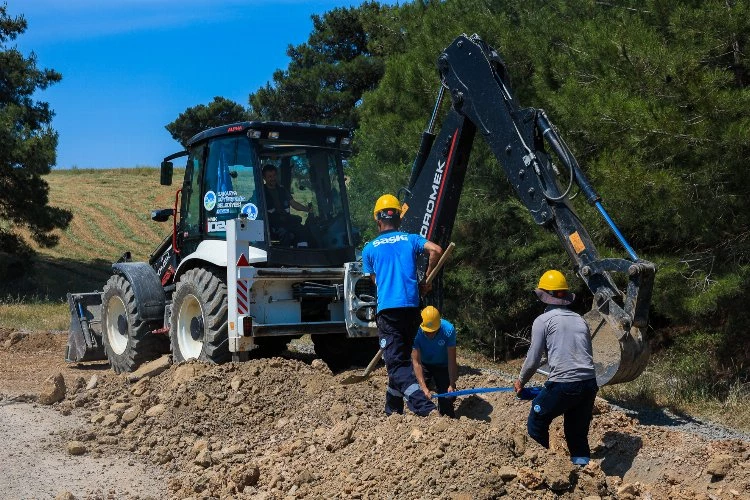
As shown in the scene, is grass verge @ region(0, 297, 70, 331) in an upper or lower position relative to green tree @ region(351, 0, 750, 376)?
lower

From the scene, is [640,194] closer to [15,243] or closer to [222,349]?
[222,349]

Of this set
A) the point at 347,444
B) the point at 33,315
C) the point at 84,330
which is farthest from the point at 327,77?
the point at 347,444

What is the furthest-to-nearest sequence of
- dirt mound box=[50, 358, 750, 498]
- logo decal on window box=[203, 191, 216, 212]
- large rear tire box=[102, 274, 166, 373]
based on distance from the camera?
large rear tire box=[102, 274, 166, 373]
logo decal on window box=[203, 191, 216, 212]
dirt mound box=[50, 358, 750, 498]

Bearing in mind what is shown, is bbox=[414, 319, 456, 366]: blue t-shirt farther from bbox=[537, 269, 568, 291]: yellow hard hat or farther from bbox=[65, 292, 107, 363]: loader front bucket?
bbox=[65, 292, 107, 363]: loader front bucket

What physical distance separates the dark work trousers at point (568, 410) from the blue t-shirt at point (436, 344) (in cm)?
146

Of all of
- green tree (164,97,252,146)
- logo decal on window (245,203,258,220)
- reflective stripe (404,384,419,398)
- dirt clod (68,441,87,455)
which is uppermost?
green tree (164,97,252,146)

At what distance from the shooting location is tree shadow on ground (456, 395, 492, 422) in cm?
883

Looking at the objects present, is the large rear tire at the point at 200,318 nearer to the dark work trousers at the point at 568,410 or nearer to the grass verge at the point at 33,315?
the dark work trousers at the point at 568,410

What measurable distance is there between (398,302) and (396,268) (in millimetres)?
282

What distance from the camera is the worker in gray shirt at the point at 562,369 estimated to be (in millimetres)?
6523

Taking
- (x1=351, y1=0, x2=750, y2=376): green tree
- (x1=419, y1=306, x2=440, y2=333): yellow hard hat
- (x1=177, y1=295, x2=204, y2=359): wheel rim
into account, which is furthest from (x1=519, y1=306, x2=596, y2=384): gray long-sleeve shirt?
(x1=177, y1=295, x2=204, y2=359): wheel rim

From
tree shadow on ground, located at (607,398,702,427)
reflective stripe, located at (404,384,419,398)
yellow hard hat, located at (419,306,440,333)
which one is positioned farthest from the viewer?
tree shadow on ground, located at (607,398,702,427)

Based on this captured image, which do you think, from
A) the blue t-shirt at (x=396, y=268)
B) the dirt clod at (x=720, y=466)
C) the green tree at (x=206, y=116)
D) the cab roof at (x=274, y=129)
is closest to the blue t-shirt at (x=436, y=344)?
the blue t-shirt at (x=396, y=268)

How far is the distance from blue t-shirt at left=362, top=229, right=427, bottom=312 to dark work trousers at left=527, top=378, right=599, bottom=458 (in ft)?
4.56
